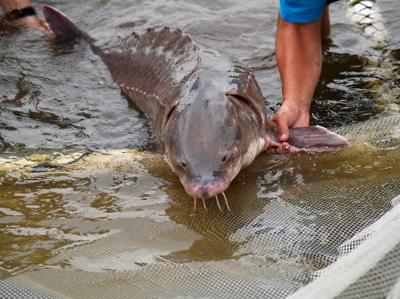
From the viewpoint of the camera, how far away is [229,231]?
2.09 metres

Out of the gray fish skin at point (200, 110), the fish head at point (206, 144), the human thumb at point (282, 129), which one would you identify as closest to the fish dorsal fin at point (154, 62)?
the gray fish skin at point (200, 110)

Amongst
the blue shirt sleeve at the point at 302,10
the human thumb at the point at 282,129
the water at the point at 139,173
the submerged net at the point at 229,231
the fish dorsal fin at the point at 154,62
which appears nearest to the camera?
the submerged net at the point at 229,231

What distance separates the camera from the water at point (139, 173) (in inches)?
78.7

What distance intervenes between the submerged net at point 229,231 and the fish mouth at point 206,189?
0.19 feet

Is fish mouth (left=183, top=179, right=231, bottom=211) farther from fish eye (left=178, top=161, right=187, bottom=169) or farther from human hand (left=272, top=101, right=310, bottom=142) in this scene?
human hand (left=272, top=101, right=310, bottom=142)

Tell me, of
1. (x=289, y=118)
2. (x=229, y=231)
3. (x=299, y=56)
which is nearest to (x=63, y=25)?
(x=299, y=56)

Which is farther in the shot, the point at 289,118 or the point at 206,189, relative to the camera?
the point at 289,118

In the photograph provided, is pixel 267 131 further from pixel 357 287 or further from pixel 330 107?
pixel 357 287

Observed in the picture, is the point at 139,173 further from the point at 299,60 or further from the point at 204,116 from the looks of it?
the point at 299,60

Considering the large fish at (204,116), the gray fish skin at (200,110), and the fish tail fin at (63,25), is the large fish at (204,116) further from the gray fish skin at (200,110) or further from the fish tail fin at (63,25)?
the fish tail fin at (63,25)

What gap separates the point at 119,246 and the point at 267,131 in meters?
1.12

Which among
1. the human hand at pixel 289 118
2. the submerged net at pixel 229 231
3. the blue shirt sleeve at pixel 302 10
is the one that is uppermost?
the blue shirt sleeve at pixel 302 10

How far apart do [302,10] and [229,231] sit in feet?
5.51

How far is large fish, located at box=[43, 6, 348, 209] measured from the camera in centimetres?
239
